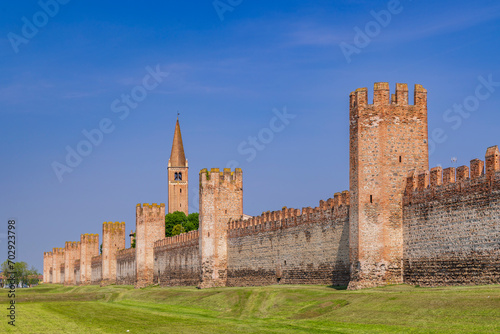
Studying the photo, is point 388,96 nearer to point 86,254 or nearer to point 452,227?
point 452,227

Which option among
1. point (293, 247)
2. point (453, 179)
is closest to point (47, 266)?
point (293, 247)

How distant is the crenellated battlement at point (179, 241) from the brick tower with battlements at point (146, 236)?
123cm

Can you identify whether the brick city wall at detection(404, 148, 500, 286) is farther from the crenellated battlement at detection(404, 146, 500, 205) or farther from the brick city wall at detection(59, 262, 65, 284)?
the brick city wall at detection(59, 262, 65, 284)

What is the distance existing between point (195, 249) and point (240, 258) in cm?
825

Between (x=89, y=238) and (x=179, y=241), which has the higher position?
(x=89, y=238)

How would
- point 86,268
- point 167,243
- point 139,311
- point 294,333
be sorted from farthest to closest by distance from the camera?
point 86,268
point 167,243
point 139,311
point 294,333

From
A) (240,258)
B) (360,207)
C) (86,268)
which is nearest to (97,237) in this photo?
(86,268)

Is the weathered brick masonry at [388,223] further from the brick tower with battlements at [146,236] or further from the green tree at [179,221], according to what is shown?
the green tree at [179,221]

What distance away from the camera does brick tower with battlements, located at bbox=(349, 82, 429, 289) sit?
112 feet

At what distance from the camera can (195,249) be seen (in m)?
60.1

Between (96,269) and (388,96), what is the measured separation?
73.0m

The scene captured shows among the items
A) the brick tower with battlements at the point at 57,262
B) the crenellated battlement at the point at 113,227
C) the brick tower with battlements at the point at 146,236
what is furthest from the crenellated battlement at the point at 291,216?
the brick tower with battlements at the point at 57,262

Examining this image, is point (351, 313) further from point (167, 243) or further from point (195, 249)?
point (167, 243)

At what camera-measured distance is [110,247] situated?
92688mm
